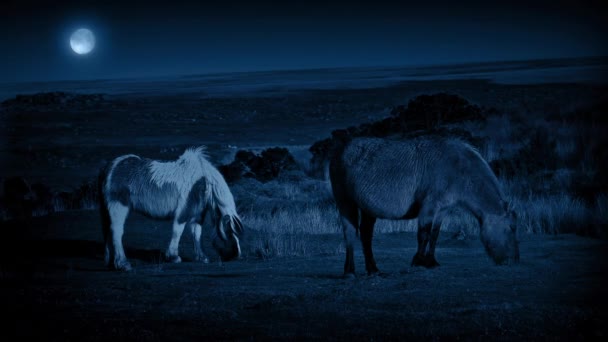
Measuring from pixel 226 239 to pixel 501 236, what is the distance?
16.1 feet

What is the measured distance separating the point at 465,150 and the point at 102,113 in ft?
137

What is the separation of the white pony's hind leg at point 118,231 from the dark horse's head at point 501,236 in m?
5.79

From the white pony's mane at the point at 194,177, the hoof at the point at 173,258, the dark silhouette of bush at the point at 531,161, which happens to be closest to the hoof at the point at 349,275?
the white pony's mane at the point at 194,177

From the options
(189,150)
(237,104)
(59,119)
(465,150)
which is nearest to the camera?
(465,150)

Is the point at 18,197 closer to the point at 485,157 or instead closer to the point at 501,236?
the point at 485,157

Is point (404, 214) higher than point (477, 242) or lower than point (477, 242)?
higher

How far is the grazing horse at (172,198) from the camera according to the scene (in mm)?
13062

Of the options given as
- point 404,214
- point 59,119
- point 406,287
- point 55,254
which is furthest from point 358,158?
point 59,119

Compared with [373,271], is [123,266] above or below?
below

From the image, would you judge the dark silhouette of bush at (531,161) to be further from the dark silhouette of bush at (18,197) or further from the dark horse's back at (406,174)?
the dark silhouette of bush at (18,197)

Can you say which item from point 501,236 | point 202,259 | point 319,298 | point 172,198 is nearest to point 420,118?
point 172,198

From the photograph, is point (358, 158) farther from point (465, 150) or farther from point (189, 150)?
point (189, 150)

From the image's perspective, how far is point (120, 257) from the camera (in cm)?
1247

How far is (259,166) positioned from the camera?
83.6ft
